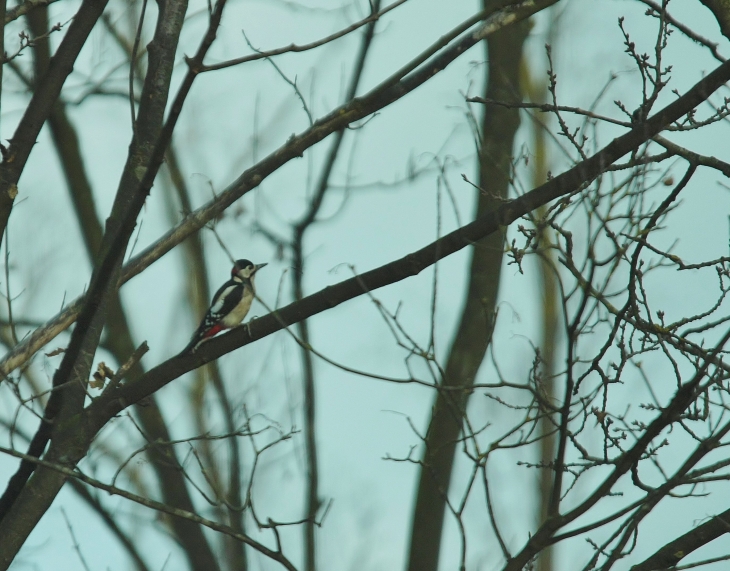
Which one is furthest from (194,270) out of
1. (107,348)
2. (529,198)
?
(529,198)

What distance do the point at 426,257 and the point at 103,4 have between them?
1.91 meters

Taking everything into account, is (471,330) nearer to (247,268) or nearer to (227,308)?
(247,268)

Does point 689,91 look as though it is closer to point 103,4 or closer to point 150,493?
point 103,4

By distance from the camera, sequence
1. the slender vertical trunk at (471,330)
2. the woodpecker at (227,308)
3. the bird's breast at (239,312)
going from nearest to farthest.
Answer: the woodpecker at (227,308) < the bird's breast at (239,312) < the slender vertical trunk at (471,330)

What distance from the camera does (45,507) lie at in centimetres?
373

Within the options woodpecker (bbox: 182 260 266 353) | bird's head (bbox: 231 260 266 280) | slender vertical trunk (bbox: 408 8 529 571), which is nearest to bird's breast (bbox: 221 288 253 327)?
woodpecker (bbox: 182 260 266 353)

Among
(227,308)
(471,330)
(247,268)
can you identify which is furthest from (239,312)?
(471,330)

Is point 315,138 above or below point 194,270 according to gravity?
below

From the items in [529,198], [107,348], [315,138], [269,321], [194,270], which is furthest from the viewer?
[194,270]

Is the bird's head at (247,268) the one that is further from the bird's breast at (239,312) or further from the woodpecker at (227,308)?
the bird's breast at (239,312)

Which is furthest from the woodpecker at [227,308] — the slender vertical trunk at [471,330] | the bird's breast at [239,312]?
the slender vertical trunk at [471,330]

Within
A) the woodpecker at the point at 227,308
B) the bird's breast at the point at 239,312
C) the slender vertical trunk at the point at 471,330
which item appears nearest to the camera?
the woodpecker at the point at 227,308

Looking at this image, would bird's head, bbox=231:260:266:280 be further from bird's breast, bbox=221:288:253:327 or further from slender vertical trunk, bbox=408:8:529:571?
slender vertical trunk, bbox=408:8:529:571

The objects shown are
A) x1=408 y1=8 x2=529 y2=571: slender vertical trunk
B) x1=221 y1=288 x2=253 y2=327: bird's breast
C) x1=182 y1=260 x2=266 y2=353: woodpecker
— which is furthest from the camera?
x1=408 y1=8 x2=529 y2=571: slender vertical trunk
